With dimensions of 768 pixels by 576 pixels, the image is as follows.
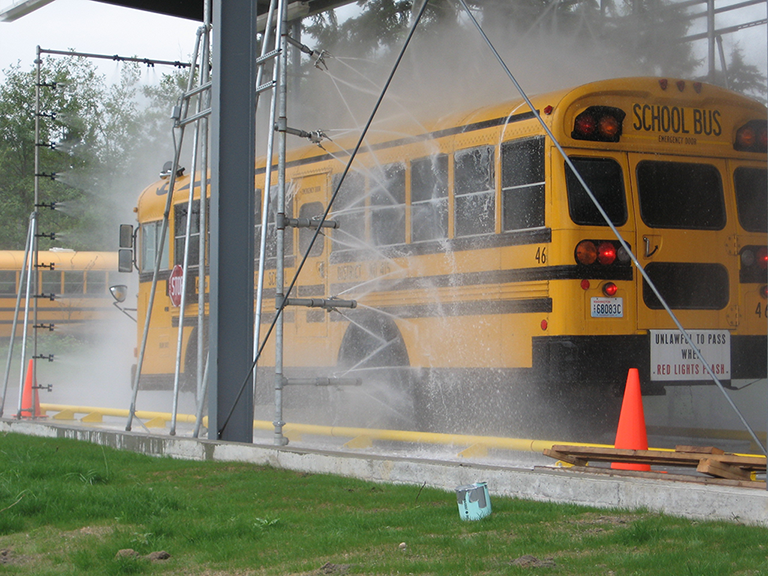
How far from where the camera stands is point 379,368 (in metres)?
9.45

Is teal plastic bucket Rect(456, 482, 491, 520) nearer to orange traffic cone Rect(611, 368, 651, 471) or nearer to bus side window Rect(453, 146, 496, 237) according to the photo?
orange traffic cone Rect(611, 368, 651, 471)

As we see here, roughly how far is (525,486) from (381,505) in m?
0.73

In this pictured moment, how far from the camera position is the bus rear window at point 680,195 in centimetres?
823

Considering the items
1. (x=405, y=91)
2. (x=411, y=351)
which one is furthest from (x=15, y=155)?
(x=411, y=351)

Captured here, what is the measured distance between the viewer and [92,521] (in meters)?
4.80

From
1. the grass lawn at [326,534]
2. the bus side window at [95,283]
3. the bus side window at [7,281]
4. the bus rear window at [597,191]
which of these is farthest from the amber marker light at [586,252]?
the bus side window at [7,281]

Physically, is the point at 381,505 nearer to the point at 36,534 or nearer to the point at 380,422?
the point at 36,534

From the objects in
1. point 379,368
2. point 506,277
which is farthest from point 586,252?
point 379,368

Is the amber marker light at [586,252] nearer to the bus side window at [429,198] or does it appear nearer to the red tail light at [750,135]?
the bus side window at [429,198]

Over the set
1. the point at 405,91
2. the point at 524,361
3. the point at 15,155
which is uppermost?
the point at 15,155

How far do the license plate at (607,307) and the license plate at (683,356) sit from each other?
1.04 feet

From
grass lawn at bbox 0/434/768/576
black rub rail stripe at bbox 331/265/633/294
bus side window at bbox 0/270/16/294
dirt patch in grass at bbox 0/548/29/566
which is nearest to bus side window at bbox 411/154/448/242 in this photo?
black rub rail stripe at bbox 331/265/633/294

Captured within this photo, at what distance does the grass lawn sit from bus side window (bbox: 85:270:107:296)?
783 inches

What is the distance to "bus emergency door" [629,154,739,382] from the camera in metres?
7.98
